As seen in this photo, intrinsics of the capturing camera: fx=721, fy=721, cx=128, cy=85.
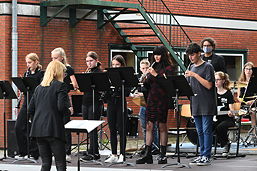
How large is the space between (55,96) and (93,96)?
2.91 m

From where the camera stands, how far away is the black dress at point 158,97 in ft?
45.4

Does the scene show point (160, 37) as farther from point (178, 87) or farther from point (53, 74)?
point (53, 74)

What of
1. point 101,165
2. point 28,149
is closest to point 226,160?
point 101,165

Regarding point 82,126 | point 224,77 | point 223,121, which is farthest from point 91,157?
point 82,126

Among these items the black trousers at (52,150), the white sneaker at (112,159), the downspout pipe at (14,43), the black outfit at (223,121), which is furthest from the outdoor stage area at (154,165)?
the downspout pipe at (14,43)

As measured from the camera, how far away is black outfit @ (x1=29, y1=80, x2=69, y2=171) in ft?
37.6

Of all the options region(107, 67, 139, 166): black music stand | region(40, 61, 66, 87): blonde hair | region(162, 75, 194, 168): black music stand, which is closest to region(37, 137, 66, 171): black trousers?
region(40, 61, 66, 87): blonde hair

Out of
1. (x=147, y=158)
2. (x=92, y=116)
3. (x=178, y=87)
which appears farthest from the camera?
(x=92, y=116)

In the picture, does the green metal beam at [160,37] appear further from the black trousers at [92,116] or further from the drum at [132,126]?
the black trousers at [92,116]

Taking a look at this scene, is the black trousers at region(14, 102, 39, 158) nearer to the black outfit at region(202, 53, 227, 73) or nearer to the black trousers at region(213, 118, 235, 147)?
the black trousers at region(213, 118, 235, 147)

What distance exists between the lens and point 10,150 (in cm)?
1639

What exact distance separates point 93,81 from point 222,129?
2.98m

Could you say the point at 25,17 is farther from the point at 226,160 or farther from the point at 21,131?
the point at 226,160

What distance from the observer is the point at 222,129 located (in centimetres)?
1518
